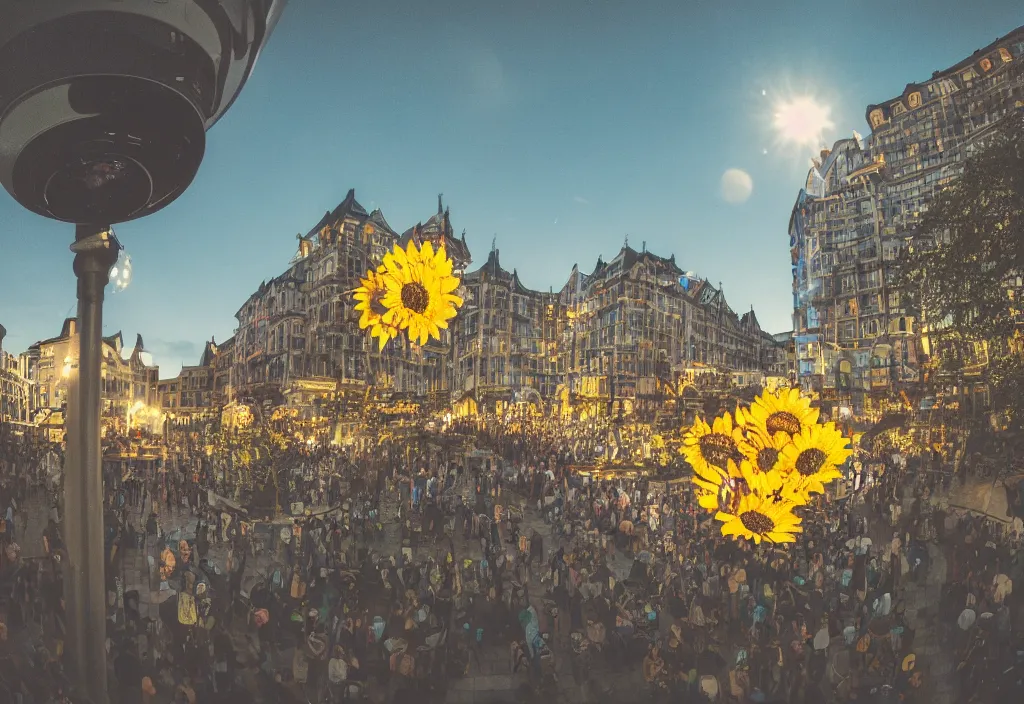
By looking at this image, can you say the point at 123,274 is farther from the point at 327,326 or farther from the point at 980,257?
the point at 980,257

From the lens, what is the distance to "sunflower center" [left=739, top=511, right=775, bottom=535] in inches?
99.8

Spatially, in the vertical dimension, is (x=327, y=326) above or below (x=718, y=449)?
above

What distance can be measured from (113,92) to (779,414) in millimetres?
2468

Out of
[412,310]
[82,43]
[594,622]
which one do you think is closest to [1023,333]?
[594,622]

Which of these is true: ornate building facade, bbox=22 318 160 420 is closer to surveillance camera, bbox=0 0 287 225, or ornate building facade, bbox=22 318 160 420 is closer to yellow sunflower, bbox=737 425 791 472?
surveillance camera, bbox=0 0 287 225

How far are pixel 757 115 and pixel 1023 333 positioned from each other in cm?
141

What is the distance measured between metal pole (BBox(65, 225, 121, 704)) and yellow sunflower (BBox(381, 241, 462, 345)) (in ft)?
3.87

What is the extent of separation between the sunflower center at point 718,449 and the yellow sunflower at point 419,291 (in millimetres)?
1136

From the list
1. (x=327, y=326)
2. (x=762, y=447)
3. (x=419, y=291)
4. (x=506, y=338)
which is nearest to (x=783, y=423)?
(x=762, y=447)

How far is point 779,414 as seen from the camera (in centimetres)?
263

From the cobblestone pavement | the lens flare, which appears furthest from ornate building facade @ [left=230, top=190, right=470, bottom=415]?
the cobblestone pavement

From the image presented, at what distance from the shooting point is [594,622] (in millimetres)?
2383

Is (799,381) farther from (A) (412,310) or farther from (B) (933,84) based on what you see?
(A) (412,310)

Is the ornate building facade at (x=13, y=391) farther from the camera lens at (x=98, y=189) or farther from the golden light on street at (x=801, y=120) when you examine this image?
the golden light on street at (x=801, y=120)
